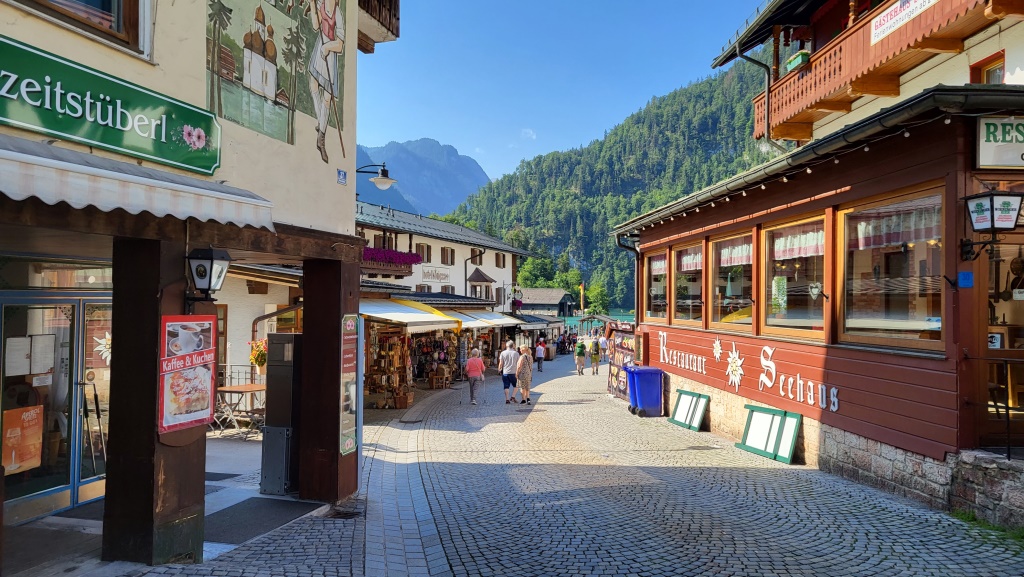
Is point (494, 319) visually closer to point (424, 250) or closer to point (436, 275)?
point (424, 250)

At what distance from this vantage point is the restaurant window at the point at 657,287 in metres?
16.1

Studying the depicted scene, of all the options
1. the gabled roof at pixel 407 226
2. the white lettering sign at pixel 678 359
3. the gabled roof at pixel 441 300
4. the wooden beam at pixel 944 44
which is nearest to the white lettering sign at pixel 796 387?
the white lettering sign at pixel 678 359

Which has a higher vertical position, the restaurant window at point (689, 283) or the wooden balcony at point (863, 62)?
the wooden balcony at point (863, 62)

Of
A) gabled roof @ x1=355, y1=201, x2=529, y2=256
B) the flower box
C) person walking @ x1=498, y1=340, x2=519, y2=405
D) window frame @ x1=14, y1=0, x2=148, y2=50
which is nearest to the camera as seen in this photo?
window frame @ x1=14, y1=0, x2=148, y2=50

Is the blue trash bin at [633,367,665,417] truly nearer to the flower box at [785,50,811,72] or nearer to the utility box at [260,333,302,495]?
the flower box at [785,50,811,72]

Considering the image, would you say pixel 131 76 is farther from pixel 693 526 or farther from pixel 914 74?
pixel 914 74

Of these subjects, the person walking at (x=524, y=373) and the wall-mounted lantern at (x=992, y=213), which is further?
the person walking at (x=524, y=373)

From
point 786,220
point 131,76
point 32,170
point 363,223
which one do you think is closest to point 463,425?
point 786,220

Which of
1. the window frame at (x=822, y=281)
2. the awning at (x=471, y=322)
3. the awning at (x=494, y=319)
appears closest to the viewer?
the window frame at (x=822, y=281)

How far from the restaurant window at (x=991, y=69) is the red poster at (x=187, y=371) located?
10.8 m

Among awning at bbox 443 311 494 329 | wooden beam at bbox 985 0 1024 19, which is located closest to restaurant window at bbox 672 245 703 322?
wooden beam at bbox 985 0 1024 19

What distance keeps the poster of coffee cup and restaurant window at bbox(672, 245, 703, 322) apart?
1070cm

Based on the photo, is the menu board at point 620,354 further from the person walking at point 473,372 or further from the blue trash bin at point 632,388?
the person walking at point 473,372

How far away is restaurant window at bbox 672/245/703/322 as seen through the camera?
14078mm
